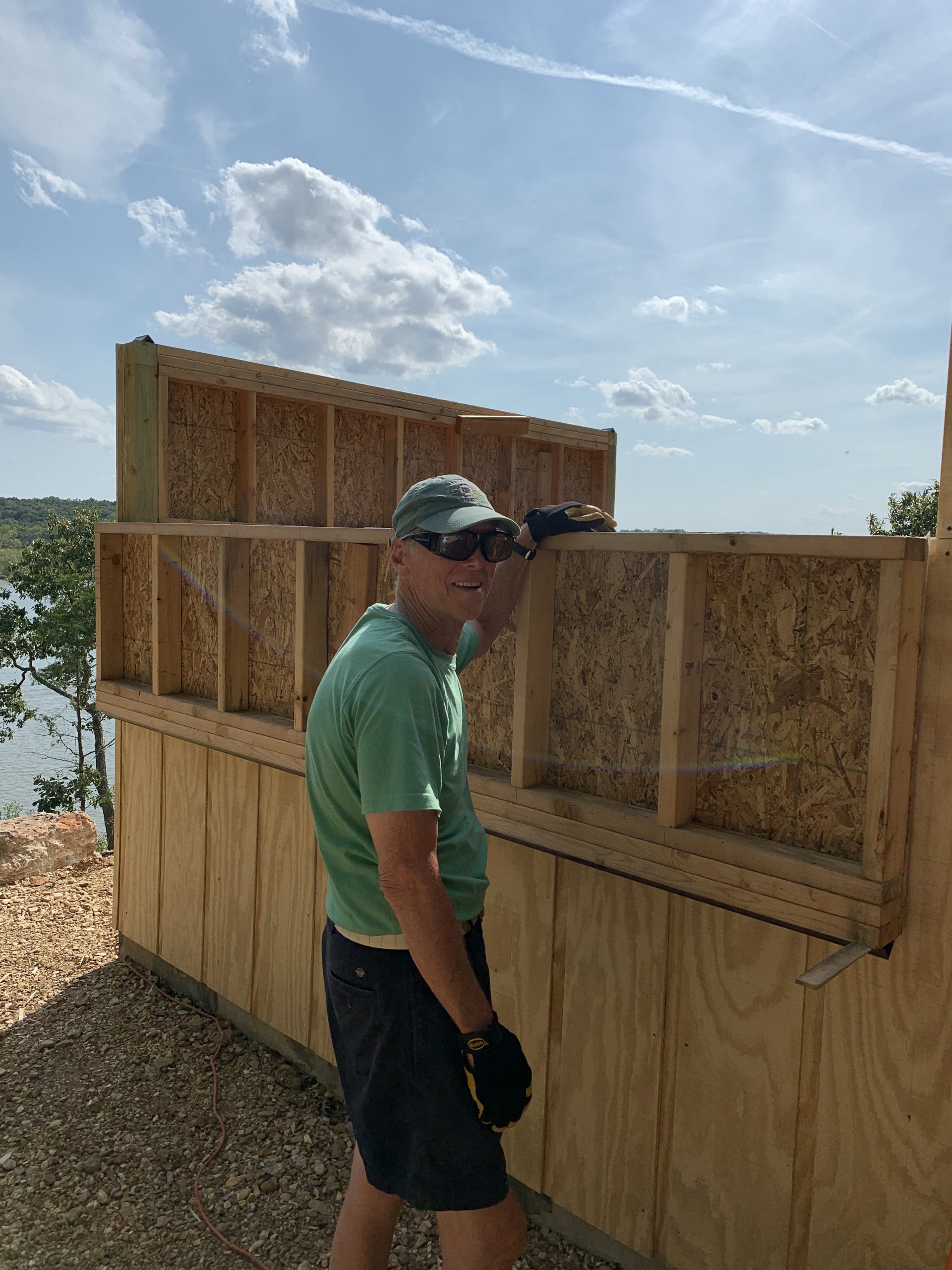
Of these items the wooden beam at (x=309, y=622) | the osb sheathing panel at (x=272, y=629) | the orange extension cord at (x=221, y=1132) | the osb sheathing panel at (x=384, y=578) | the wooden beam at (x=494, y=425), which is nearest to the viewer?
the orange extension cord at (x=221, y=1132)

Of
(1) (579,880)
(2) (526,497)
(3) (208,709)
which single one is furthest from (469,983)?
(2) (526,497)

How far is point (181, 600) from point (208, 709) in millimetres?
663

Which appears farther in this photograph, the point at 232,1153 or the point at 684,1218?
the point at 232,1153

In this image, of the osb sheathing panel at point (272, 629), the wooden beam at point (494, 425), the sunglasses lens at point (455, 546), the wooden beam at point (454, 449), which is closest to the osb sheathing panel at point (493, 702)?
the sunglasses lens at point (455, 546)

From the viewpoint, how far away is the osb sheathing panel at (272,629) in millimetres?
3934

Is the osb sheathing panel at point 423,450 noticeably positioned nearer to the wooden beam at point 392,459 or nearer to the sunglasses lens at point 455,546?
the wooden beam at point 392,459

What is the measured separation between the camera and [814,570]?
2.29 m

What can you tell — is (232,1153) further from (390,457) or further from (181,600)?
(390,457)

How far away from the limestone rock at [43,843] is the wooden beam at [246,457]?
9.26 ft

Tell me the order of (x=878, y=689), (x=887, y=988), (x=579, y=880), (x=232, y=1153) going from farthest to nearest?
(x=232, y=1153) < (x=579, y=880) < (x=887, y=988) < (x=878, y=689)

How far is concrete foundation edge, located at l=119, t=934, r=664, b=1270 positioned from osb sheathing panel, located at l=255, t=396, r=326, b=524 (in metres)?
2.83

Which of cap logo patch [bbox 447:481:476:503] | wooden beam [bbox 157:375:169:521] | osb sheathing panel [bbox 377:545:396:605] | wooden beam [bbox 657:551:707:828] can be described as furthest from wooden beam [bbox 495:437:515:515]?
cap logo patch [bbox 447:481:476:503]

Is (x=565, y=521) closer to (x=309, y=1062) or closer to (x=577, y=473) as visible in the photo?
(x=309, y=1062)

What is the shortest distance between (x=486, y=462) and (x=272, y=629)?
3.73 meters
